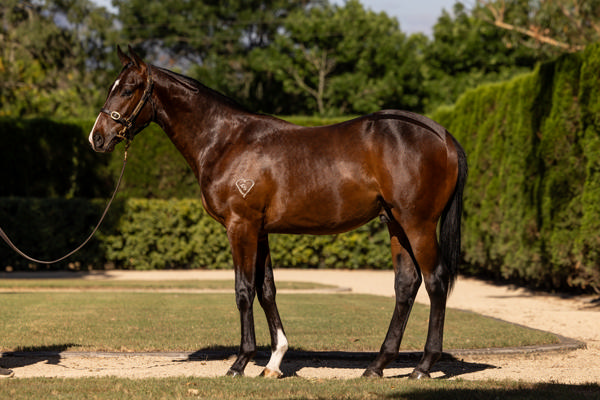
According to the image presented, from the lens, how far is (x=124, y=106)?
584cm

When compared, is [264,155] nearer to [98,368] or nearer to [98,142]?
[98,142]

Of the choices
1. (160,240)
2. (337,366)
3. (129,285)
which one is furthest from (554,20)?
(337,366)

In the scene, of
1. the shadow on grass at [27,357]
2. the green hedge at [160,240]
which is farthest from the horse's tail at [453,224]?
the green hedge at [160,240]

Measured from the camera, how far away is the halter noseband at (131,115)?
580cm

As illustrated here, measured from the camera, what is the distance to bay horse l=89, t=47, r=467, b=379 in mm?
5590

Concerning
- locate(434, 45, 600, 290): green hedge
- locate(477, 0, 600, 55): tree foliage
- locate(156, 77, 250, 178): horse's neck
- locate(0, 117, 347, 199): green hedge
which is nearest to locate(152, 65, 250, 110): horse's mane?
locate(156, 77, 250, 178): horse's neck

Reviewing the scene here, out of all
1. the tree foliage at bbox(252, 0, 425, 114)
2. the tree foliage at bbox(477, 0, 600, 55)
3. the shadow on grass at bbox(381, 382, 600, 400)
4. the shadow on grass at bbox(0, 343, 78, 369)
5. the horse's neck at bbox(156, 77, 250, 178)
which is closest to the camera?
the shadow on grass at bbox(381, 382, 600, 400)

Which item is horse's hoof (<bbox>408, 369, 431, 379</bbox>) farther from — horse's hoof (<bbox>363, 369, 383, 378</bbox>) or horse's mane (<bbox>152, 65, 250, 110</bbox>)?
horse's mane (<bbox>152, 65, 250, 110</bbox>)

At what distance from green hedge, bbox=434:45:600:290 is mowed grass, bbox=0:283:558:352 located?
321cm

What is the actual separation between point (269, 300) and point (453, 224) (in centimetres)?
162

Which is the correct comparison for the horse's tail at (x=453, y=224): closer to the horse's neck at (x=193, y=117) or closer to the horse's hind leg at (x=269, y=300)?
the horse's hind leg at (x=269, y=300)

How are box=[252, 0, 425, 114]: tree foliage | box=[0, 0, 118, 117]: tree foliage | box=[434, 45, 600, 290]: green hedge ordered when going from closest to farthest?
box=[434, 45, 600, 290]: green hedge < box=[0, 0, 118, 117]: tree foliage < box=[252, 0, 425, 114]: tree foliage

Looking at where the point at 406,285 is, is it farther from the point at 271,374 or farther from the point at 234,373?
the point at 234,373

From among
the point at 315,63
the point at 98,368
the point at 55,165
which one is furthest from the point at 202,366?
the point at 315,63
